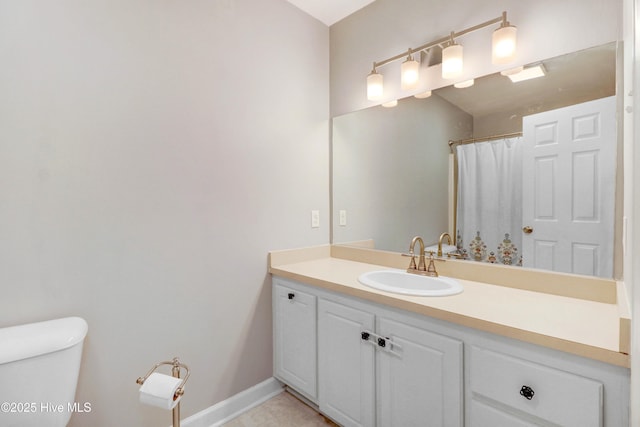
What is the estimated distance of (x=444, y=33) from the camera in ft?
5.53

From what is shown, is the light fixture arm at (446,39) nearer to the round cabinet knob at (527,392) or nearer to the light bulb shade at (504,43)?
the light bulb shade at (504,43)

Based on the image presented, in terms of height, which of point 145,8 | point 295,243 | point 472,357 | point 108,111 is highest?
point 145,8

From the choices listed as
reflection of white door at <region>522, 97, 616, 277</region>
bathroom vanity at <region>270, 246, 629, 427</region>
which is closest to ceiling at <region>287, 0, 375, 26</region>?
reflection of white door at <region>522, 97, 616, 277</region>

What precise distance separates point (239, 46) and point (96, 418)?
1.97m

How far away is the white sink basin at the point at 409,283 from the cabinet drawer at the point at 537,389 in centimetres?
32

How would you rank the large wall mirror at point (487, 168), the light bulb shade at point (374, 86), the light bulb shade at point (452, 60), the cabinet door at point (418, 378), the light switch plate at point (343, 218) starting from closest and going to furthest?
1. the cabinet door at point (418, 378)
2. the large wall mirror at point (487, 168)
3. the light bulb shade at point (452, 60)
4. the light bulb shade at point (374, 86)
5. the light switch plate at point (343, 218)

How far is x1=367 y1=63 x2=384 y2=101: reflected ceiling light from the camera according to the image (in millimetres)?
1964

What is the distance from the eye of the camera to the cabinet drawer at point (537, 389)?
0.87 metres

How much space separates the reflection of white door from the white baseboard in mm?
1632

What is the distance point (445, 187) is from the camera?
1704 mm

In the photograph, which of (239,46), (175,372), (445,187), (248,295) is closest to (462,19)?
(445,187)

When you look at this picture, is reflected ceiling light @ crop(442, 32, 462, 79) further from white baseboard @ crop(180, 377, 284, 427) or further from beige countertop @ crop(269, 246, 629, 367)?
white baseboard @ crop(180, 377, 284, 427)

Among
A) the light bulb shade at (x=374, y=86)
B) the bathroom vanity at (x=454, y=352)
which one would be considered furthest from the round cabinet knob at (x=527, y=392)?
the light bulb shade at (x=374, y=86)

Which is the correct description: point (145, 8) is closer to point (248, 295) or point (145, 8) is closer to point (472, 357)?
point (248, 295)
